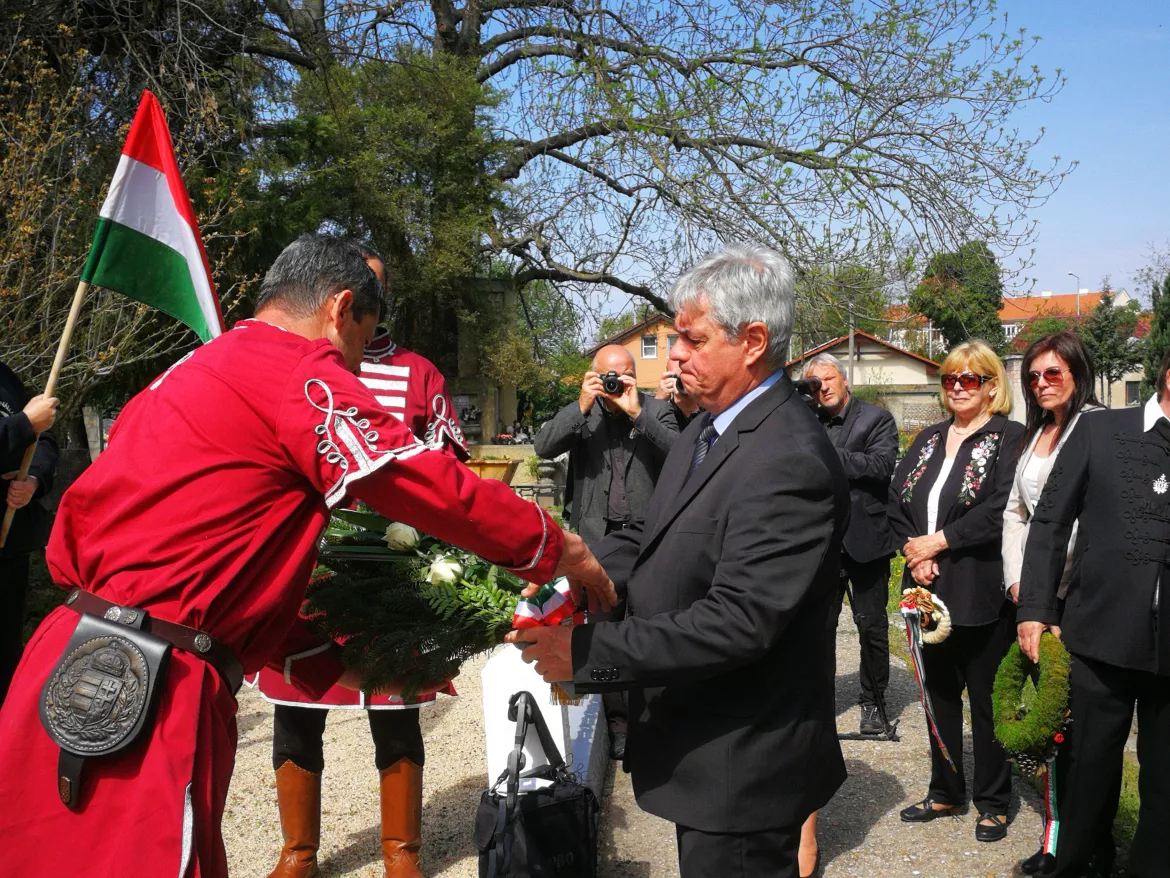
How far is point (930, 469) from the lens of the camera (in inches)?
192

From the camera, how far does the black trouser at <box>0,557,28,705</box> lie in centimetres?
446

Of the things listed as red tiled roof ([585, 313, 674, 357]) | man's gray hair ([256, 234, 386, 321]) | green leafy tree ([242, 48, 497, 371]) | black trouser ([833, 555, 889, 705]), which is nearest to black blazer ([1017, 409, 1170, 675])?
black trouser ([833, 555, 889, 705])

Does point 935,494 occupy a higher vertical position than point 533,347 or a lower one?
lower

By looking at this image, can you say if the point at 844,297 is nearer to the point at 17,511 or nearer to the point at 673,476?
the point at 17,511

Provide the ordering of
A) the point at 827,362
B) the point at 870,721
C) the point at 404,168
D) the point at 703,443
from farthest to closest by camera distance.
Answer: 1. the point at 404,168
2. the point at 827,362
3. the point at 870,721
4. the point at 703,443

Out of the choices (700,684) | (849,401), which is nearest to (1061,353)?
(849,401)

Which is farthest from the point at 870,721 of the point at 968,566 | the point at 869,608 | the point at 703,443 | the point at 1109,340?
the point at 1109,340

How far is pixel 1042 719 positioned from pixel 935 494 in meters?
1.46

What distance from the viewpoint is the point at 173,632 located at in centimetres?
209

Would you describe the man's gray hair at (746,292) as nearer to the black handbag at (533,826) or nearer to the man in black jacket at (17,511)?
the black handbag at (533,826)

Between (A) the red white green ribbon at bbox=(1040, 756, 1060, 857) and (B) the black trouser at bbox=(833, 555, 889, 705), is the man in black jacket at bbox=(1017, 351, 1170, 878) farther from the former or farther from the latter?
(B) the black trouser at bbox=(833, 555, 889, 705)

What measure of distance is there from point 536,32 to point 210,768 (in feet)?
48.5

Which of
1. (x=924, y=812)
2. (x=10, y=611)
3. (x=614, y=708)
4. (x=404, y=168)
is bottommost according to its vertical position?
(x=924, y=812)

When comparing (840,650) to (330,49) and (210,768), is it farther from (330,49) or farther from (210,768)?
(330,49)
